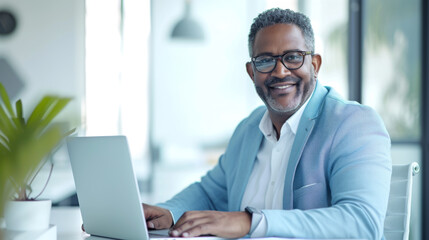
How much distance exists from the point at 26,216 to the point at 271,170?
0.82 m

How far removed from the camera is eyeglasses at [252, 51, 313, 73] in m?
1.77

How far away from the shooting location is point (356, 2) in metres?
4.52

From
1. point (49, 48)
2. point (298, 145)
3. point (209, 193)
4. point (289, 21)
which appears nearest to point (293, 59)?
point (289, 21)

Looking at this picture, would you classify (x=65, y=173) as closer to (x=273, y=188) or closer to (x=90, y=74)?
(x=90, y=74)

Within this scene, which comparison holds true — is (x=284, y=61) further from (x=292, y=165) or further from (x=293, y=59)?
(x=292, y=165)

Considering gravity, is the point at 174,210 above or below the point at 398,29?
below

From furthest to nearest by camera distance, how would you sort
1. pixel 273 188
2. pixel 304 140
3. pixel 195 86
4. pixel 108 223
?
pixel 195 86
pixel 273 188
pixel 304 140
pixel 108 223

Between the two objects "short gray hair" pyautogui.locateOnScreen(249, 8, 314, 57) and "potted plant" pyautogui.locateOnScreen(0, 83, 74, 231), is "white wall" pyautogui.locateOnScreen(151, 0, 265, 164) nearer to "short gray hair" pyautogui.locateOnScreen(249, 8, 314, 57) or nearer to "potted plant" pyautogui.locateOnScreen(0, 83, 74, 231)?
"short gray hair" pyautogui.locateOnScreen(249, 8, 314, 57)

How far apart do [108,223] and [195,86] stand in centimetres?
311

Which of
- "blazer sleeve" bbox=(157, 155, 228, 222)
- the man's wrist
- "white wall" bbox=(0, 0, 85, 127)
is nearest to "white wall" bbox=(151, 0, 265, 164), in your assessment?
"white wall" bbox=(0, 0, 85, 127)

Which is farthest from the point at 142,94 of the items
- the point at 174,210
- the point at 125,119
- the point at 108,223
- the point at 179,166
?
the point at 108,223

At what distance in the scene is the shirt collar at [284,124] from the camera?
6.06ft

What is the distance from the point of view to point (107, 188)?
136 centimetres

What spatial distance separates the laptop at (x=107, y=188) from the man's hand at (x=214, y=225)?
0.09 m
